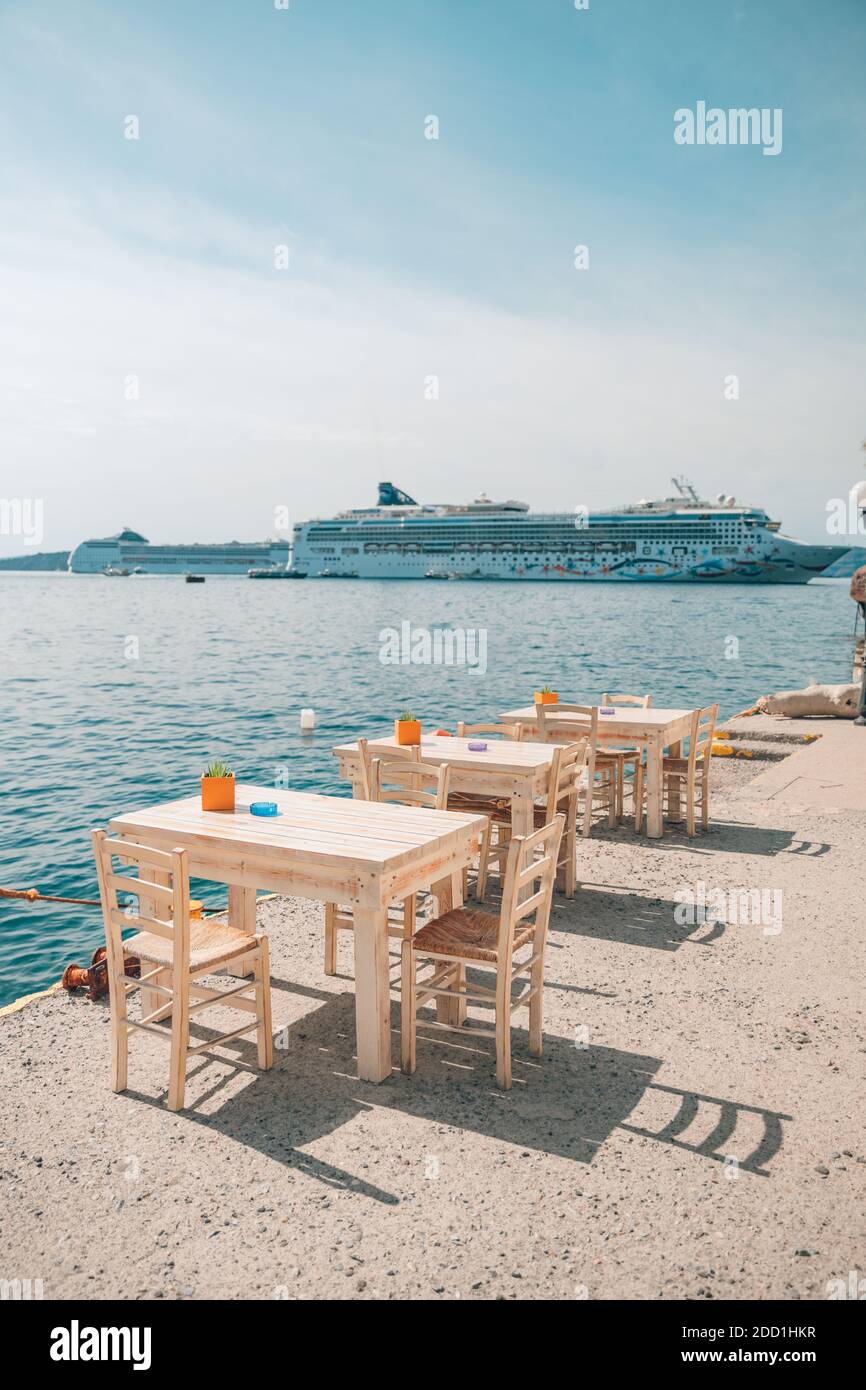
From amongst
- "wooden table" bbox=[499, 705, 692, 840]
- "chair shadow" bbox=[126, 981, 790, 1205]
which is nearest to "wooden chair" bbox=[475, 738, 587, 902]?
"wooden table" bbox=[499, 705, 692, 840]

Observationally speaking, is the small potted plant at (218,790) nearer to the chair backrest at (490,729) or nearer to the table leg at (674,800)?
the chair backrest at (490,729)

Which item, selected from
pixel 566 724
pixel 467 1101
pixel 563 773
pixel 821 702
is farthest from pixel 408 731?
pixel 821 702

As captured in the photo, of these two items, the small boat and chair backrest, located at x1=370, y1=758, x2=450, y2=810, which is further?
the small boat

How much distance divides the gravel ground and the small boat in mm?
103812

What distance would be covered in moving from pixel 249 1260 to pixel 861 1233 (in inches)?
65.7

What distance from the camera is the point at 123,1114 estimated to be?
3.43 metres

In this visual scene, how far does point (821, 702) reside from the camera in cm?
1340

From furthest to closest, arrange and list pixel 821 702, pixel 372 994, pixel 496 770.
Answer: pixel 821 702 → pixel 496 770 → pixel 372 994

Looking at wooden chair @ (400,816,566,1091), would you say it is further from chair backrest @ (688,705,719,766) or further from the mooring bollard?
the mooring bollard

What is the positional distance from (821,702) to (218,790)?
36.2 ft

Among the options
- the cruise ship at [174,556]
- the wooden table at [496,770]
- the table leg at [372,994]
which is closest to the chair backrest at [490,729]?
the wooden table at [496,770]

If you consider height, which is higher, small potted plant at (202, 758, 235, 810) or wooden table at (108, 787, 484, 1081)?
small potted plant at (202, 758, 235, 810)

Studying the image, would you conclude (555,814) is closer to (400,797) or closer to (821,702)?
(400,797)

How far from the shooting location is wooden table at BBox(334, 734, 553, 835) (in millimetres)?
5621
